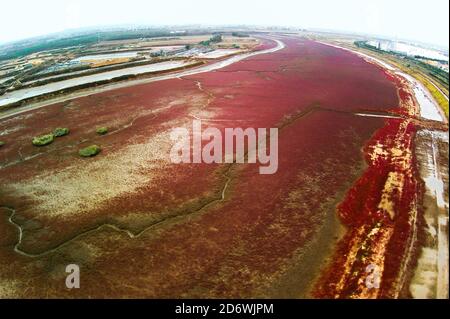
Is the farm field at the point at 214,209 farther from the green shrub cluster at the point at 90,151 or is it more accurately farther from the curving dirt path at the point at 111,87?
the curving dirt path at the point at 111,87

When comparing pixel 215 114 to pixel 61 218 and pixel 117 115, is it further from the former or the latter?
pixel 61 218

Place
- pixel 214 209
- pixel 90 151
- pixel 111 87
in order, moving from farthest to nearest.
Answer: pixel 111 87 < pixel 90 151 < pixel 214 209

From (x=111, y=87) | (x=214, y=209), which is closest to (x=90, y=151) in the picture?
(x=214, y=209)

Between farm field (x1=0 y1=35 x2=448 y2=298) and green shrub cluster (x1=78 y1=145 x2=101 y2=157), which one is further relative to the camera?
green shrub cluster (x1=78 y1=145 x2=101 y2=157)

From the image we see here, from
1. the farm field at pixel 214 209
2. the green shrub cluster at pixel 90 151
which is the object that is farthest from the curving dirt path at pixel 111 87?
the green shrub cluster at pixel 90 151

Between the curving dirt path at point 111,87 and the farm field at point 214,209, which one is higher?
the curving dirt path at point 111,87

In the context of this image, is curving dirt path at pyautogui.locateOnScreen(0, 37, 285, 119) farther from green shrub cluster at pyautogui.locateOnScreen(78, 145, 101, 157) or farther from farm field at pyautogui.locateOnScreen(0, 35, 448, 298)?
green shrub cluster at pyautogui.locateOnScreen(78, 145, 101, 157)

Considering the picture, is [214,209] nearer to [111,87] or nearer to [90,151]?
[90,151]

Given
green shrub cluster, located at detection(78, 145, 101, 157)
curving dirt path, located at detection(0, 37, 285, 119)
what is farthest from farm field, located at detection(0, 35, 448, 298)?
curving dirt path, located at detection(0, 37, 285, 119)
